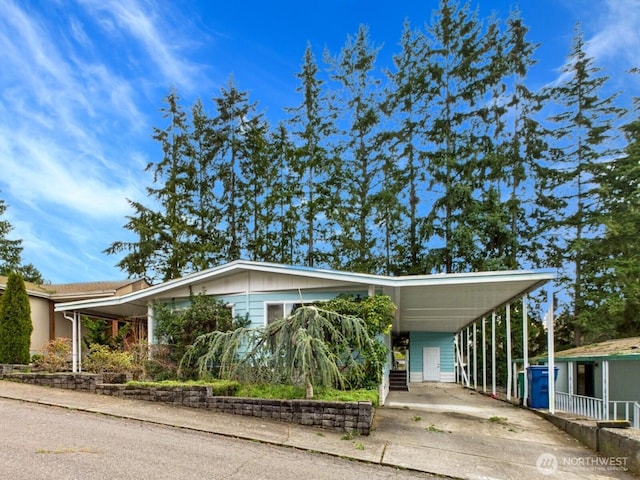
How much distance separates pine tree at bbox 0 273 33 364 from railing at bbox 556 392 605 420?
1359 centimetres

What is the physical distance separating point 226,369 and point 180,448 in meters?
3.01

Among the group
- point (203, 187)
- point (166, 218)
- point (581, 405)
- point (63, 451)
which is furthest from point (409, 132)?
point (63, 451)

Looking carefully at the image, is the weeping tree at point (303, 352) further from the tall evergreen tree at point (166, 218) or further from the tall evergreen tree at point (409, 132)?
the tall evergreen tree at point (166, 218)

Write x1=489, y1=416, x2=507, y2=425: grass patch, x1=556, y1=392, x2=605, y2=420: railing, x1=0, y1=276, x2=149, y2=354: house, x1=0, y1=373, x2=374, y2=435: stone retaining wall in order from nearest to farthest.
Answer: x1=0, y1=373, x2=374, y2=435: stone retaining wall, x1=489, y1=416, x2=507, y2=425: grass patch, x1=556, y1=392, x2=605, y2=420: railing, x1=0, y1=276, x2=149, y2=354: house

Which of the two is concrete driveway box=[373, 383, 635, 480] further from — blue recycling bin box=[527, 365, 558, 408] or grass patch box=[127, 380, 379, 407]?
blue recycling bin box=[527, 365, 558, 408]

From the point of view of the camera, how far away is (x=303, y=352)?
706cm

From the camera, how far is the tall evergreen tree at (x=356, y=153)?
2280cm

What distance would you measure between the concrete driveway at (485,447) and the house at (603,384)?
1.44 meters

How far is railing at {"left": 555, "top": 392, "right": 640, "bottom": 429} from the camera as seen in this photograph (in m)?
8.60

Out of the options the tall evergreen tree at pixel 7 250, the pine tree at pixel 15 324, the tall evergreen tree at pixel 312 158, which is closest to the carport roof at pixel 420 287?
the pine tree at pixel 15 324

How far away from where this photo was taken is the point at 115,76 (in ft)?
50.7

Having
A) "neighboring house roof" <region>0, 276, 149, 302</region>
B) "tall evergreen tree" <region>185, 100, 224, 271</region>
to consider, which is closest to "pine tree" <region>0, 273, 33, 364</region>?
"neighboring house roof" <region>0, 276, 149, 302</region>

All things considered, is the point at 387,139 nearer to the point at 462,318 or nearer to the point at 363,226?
the point at 363,226

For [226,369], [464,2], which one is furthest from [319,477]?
[464,2]
